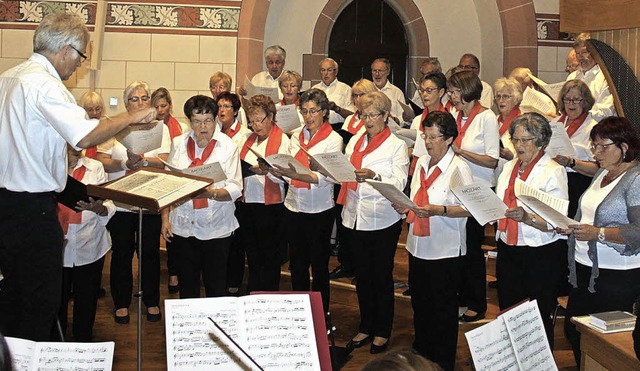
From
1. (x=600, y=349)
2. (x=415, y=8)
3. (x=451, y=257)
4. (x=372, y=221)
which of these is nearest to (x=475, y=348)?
(x=600, y=349)

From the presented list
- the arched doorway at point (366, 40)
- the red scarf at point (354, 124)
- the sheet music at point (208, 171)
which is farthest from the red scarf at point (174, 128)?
the arched doorway at point (366, 40)

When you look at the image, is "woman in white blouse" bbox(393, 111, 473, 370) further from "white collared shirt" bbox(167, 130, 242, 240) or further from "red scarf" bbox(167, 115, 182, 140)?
"red scarf" bbox(167, 115, 182, 140)

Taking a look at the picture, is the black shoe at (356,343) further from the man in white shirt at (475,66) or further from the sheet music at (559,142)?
the man in white shirt at (475,66)

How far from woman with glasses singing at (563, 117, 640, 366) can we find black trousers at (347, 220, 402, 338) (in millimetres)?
1104

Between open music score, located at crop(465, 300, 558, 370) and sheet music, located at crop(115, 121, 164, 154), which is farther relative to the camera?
sheet music, located at crop(115, 121, 164, 154)

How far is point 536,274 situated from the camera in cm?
393

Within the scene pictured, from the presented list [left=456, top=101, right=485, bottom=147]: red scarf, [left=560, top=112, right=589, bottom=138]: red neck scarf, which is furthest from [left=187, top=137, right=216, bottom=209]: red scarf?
[left=560, top=112, right=589, bottom=138]: red neck scarf

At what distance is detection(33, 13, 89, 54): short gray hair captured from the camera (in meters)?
3.07

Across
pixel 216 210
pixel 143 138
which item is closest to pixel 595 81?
pixel 216 210

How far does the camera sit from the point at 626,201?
11.7 ft

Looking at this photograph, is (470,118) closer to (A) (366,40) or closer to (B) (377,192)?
(B) (377,192)

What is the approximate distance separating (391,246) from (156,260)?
5.21 ft

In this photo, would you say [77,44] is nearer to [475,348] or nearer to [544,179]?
[475,348]

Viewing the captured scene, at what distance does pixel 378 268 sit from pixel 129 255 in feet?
5.38
